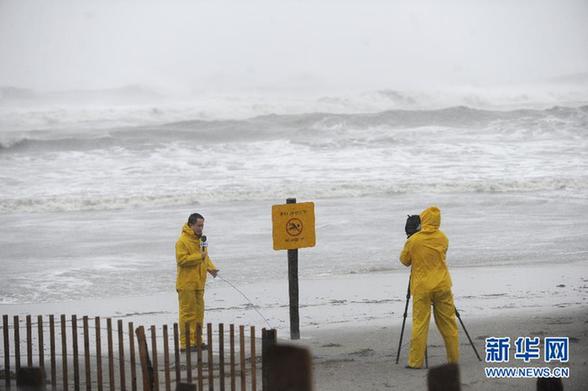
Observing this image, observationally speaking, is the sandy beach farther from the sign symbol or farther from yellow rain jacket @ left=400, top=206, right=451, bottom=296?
the sign symbol

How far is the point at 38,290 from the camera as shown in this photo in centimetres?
1265

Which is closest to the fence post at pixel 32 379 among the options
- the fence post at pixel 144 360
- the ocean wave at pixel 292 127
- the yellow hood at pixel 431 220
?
the fence post at pixel 144 360

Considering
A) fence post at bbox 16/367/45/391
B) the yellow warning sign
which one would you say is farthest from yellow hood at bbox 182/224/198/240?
fence post at bbox 16/367/45/391

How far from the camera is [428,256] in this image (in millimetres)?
7641

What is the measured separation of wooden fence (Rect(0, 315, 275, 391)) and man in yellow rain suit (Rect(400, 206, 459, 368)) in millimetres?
1480

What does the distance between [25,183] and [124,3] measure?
219 ft

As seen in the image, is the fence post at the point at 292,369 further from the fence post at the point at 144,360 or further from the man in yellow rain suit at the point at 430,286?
the man in yellow rain suit at the point at 430,286

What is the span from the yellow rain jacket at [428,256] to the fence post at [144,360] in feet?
8.27

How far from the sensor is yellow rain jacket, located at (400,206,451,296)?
7633mm

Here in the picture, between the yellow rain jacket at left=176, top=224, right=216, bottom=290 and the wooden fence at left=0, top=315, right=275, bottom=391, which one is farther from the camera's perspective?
the yellow rain jacket at left=176, top=224, right=216, bottom=290

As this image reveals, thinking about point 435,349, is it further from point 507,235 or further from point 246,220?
point 246,220

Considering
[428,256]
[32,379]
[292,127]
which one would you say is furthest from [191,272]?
[292,127]

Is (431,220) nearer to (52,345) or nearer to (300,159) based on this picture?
(52,345)

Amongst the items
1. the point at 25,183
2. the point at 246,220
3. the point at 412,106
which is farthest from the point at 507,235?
the point at 412,106
